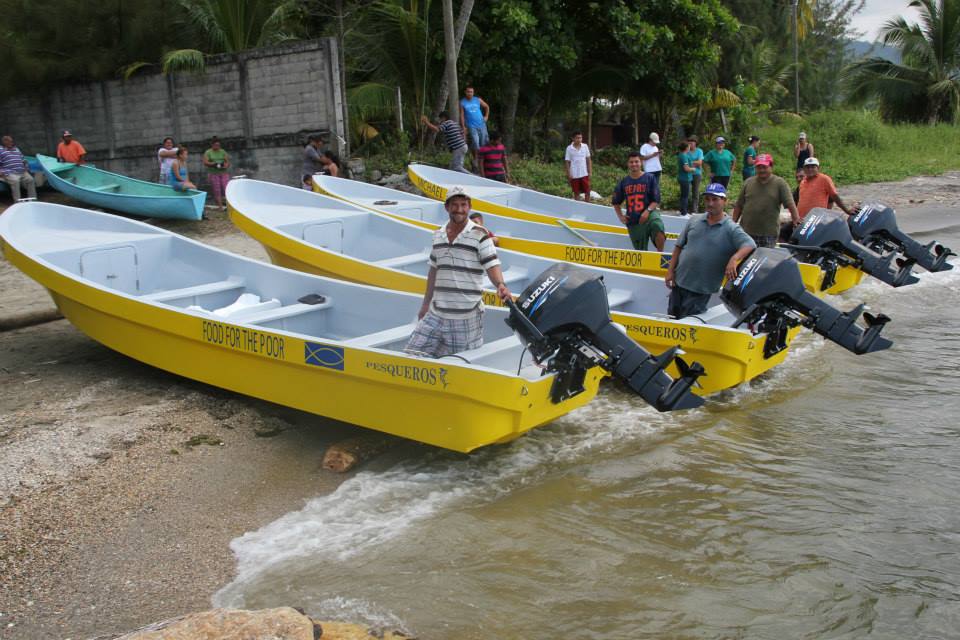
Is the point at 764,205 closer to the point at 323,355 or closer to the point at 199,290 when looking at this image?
the point at 323,355

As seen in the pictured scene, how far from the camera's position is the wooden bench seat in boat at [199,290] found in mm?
7336

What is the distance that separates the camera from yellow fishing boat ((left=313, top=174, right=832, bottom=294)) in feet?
28.7

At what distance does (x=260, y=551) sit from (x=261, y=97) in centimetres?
1174

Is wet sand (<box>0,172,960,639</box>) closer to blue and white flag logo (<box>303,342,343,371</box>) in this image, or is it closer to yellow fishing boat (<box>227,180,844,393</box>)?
blue and white flag logo (<box>303,342,343,371</box>)

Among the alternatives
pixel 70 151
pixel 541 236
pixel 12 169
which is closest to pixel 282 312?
pixel 541 236

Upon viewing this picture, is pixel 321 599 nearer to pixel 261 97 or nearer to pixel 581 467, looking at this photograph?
pixel 581 467

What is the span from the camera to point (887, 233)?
9.47 m

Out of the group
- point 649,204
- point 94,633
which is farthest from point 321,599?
point 649,204

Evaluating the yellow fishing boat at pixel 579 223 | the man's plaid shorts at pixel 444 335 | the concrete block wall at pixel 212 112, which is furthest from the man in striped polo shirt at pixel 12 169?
the man's plaid shorts at pixel 444 335

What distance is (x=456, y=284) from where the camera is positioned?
5391 millimetres

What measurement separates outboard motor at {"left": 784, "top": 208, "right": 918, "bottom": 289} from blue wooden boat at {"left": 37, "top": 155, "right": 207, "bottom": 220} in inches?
339

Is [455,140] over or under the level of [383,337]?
over

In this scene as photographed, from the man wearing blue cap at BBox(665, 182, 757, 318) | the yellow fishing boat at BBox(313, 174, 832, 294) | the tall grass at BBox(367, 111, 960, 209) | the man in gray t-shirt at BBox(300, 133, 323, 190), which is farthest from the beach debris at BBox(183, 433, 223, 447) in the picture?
the tall grass at BBox(367, 111, 960, 209)

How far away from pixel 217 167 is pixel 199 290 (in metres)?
8.10
